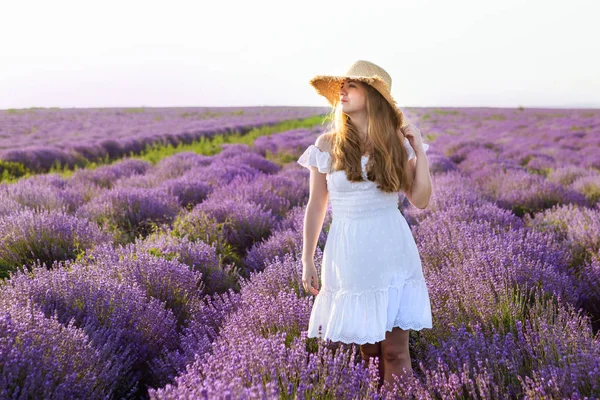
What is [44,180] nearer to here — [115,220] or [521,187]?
[115,220]

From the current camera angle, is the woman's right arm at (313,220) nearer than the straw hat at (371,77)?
No

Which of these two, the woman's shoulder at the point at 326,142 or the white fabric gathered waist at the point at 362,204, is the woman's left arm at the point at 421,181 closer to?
the white fabric gathered waist at the point at 362,204

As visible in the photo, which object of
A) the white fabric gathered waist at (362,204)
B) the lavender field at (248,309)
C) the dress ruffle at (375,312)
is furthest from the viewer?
the white fabric gathered waist at (362,204)

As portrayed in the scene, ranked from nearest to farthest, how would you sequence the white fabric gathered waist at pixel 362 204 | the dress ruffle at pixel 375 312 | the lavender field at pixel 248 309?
the lavender field at pixel 248 309, the dress ruffle at pixel 375 312, the white fabric gathered waist at pixel 362 204

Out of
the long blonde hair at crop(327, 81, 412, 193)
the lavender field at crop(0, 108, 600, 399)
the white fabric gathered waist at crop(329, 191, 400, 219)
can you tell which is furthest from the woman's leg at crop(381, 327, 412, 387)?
the long blonde hair at crop(327, 81, 412, 193)

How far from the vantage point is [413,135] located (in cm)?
215

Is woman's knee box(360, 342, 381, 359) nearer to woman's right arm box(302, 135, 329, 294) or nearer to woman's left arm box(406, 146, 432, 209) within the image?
woman's right arm box(302, 135, 329, 294)

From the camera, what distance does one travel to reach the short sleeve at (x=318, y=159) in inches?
84.9

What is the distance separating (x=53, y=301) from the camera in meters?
2.52

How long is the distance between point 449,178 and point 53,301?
5.25 meters

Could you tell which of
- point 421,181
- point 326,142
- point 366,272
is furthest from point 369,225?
point 326,142

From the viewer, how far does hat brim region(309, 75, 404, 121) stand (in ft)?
6.81

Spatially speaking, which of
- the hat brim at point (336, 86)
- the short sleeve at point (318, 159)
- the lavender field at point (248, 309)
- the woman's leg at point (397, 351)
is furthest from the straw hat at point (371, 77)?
the woman's leg at point (397, 351)

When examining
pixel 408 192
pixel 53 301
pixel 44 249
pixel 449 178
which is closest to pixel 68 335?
pixel 53 301
